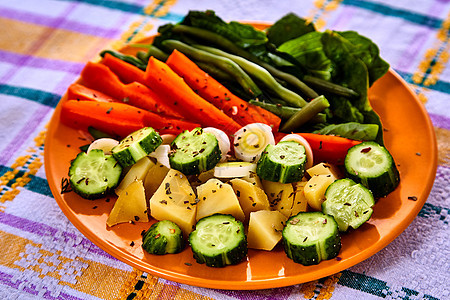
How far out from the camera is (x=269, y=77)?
3.59 meters

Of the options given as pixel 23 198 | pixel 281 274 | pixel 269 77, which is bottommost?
pixel 23 198

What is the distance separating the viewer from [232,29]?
393 cm

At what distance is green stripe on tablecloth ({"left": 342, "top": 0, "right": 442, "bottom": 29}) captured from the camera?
4.75m

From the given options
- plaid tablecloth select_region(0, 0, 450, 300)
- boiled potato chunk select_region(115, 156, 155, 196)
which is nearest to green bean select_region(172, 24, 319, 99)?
plaid tablecloth select_region(0, 0, 450, 300)

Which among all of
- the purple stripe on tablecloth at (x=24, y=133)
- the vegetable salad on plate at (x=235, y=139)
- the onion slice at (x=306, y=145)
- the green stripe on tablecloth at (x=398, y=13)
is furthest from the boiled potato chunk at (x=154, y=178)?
the green stripe on tablecloth at (x=398, y=13)

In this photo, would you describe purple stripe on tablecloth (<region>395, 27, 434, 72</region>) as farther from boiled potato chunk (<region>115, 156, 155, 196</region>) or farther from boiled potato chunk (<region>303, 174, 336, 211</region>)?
boiled potato chunk (<region>115, 156, 155, 196</region>)

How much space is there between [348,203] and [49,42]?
134 inches

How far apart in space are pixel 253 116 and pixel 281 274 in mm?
1233

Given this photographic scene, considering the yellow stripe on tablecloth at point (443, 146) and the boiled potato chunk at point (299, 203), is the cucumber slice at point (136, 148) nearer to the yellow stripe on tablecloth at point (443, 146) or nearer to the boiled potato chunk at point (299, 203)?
the boiled potato chunk at point (299, 203)

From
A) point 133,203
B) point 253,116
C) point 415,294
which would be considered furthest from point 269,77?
point 415,294

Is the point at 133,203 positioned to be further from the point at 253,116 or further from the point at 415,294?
the point at 415,294

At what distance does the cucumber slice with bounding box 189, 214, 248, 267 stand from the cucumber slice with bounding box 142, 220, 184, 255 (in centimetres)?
11

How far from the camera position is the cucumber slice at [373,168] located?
2.77 metres

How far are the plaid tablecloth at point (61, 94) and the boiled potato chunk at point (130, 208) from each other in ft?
0.89
